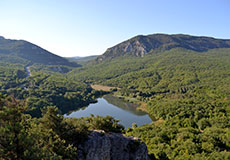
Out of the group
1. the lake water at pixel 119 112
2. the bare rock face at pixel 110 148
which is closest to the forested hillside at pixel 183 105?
the lake water at pixel 119 112

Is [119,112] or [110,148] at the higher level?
[110,148]

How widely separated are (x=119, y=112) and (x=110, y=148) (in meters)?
58.1

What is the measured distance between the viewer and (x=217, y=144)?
3441cm

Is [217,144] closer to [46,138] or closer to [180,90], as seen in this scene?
[46,138]

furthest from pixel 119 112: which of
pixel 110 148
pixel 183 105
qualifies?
pixel 110 148

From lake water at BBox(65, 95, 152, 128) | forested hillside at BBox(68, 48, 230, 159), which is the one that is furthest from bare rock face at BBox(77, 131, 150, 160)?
lake water at BBox(65, 95, 152, 128)

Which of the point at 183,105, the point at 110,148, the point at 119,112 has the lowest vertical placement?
the point at 119,112

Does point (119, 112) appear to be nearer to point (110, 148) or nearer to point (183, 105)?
point (183, 105)

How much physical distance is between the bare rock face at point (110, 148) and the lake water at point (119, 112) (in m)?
38.2

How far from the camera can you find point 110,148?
19.3 meters

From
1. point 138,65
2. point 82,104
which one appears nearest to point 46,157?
point 82,104

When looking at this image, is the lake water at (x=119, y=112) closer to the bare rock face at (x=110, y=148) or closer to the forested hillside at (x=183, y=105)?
the forested hillside at (x=183, y=105)

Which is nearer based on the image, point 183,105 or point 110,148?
point 110,148

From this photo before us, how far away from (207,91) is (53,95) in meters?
90.3
